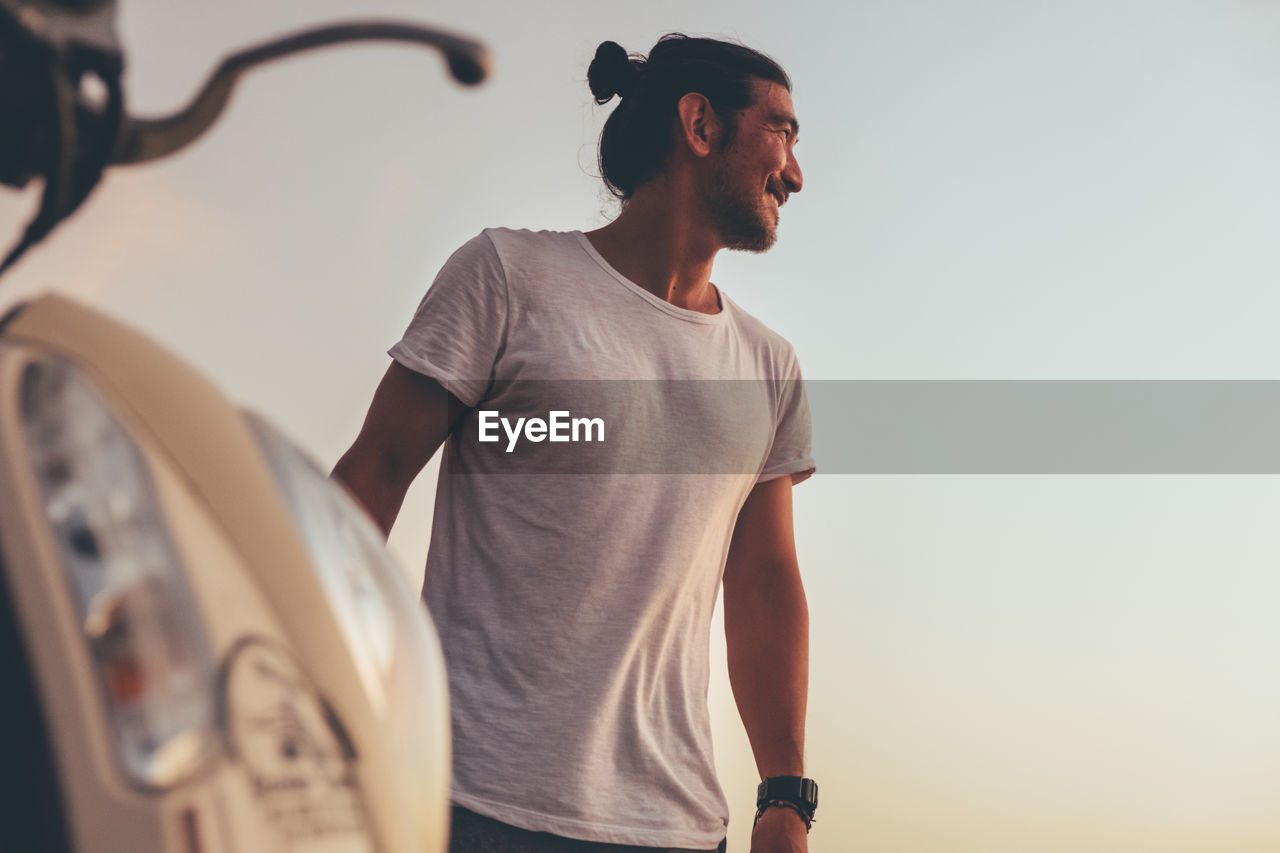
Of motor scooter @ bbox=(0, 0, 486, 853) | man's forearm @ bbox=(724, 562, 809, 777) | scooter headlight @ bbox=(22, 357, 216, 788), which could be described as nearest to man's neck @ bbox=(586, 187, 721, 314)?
man's forearm @ bbox=(724, 562, 809, 777)

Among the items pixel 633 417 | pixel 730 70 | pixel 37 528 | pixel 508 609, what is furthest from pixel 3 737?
pixel 730 70

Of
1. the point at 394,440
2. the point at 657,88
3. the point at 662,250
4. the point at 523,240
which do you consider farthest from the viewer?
the point at 657,88

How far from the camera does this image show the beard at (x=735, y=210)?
1909mm

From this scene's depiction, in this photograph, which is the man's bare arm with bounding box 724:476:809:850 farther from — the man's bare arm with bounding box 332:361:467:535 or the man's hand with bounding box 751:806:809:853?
the man's bare arm with bounding box 332:361:467:535

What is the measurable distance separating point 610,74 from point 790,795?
1520 mm

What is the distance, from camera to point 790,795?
1704 mm

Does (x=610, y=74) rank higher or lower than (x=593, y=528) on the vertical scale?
higher

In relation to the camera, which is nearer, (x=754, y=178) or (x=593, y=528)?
(x=593, y=528)

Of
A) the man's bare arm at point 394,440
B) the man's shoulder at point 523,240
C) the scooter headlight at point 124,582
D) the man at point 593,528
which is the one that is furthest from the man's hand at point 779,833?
the scooter headlight at point 124,582

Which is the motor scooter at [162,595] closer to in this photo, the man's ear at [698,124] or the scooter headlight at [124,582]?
the scooter headlight at [124,582]

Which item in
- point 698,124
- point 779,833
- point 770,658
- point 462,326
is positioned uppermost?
point 698,124

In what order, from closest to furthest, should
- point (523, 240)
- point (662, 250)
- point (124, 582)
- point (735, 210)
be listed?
point (124, 582) < point (523, 240) < point (662, 250) < point (735, 210)

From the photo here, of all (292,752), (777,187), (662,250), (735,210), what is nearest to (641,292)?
(662,250)

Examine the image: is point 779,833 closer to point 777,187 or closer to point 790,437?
point 790,437
